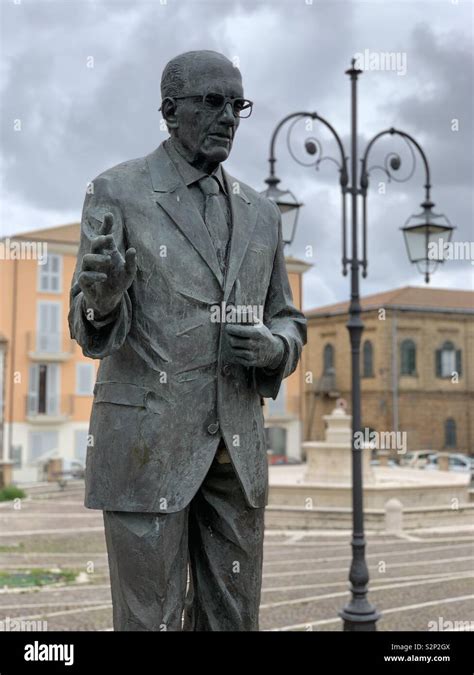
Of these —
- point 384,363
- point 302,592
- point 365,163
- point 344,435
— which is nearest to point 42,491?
point 344,435

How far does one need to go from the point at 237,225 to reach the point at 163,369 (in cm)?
63

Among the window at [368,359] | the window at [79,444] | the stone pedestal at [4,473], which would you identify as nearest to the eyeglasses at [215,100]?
the stone pedestal at [4,473]

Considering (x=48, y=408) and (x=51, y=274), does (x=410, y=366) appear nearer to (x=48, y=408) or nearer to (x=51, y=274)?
(x=48, y=408)

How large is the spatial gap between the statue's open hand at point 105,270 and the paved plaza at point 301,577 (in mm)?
6924

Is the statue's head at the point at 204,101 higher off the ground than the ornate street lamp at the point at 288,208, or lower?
lower

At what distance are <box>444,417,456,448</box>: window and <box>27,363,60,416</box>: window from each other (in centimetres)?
2541

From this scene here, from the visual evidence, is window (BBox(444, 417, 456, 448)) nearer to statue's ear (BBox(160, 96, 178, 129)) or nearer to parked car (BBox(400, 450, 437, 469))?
parked car (BBox(400, 450, 437, 469))

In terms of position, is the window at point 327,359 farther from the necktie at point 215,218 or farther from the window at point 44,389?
the necktie at point 215,218

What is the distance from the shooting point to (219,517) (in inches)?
118

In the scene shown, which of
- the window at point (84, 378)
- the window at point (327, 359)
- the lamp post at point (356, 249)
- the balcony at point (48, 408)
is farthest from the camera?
the window at point (327, 359)

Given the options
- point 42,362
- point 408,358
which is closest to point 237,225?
point 42,362

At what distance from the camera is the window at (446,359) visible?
5025 centimetres
